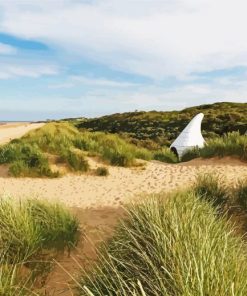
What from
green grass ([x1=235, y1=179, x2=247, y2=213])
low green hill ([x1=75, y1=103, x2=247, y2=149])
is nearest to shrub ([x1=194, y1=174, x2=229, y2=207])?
green grass ([x1=235, y1=179, x2=247, y2=213])

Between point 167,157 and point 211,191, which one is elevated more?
point 211,191

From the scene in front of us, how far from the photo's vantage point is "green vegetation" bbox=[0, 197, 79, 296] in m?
5.49

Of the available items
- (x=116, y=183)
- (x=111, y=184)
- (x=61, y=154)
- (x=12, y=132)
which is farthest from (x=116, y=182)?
(x=12, y=132)

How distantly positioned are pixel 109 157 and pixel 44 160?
6.95ft

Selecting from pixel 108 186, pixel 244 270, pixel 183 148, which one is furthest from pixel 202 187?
pixel 183 148

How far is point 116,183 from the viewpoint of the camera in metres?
12.2

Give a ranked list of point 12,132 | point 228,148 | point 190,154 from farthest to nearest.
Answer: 1. point 12,132
2. point 190,154
3. point 228,148

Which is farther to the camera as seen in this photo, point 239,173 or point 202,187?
point 239,173

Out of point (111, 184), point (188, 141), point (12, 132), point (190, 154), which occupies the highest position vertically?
point (188, 141)

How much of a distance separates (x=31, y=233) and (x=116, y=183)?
21.5 feet

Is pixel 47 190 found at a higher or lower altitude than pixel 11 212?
lower

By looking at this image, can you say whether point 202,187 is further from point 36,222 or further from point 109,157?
point 109,157

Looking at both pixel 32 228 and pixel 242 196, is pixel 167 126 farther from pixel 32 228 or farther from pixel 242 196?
pixel 32 228

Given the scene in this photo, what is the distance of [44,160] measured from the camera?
1397 cm
